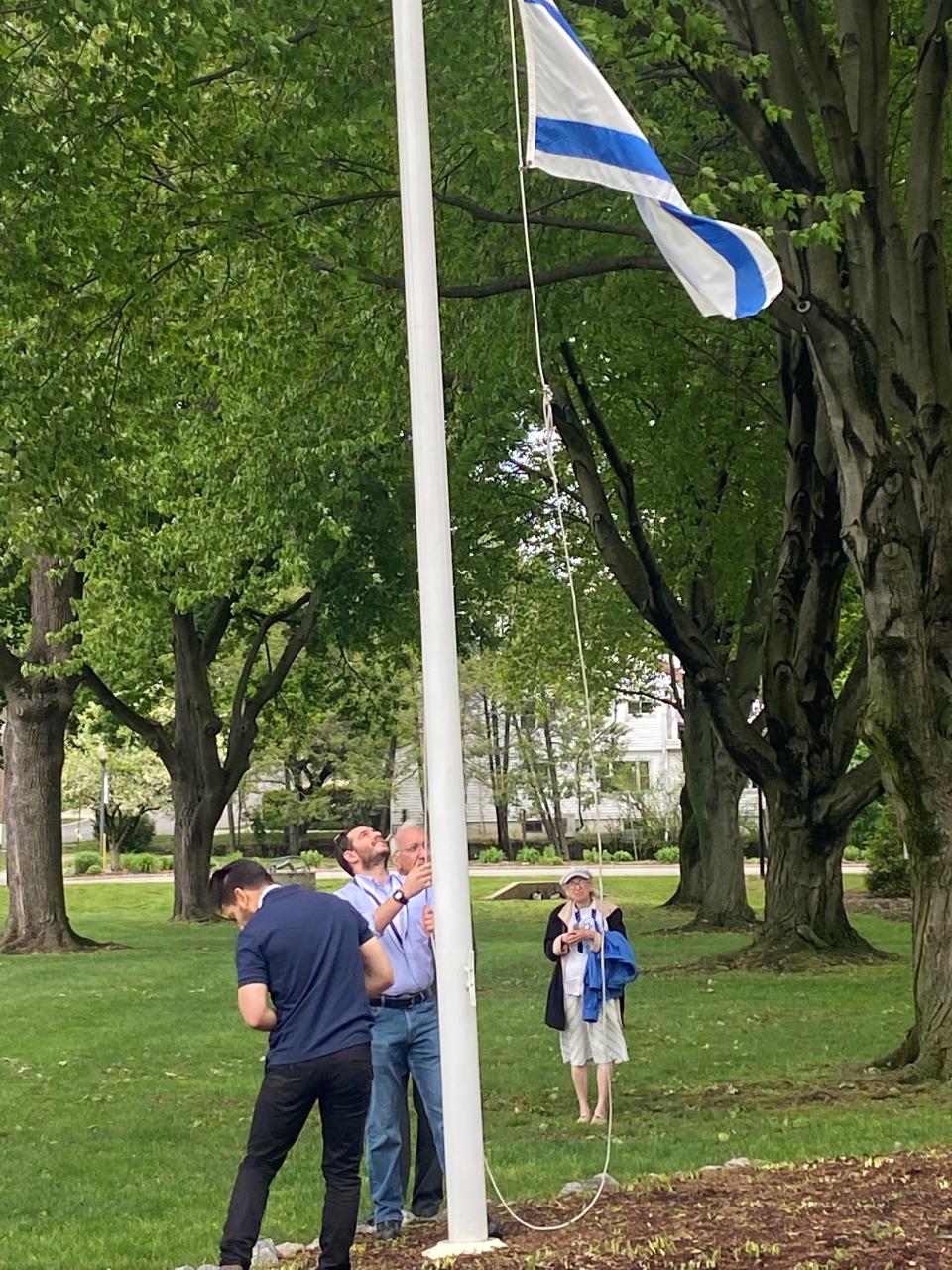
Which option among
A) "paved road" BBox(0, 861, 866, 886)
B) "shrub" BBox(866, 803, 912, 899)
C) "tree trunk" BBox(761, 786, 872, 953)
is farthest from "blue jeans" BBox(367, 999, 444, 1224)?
"paved road" BBox(0, 861, 866, 886)

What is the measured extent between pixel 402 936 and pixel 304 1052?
158 cm

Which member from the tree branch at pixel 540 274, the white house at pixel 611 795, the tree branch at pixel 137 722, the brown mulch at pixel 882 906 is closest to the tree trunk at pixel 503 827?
the white house at pixel 611 795

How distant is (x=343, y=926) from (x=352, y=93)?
26.5 ft

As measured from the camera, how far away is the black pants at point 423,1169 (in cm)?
783

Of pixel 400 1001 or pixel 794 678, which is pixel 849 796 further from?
pixel 400 1001

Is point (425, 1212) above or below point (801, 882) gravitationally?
below

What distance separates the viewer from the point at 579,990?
10.7 m

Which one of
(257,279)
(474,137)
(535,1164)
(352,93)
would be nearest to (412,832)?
(535,1164)

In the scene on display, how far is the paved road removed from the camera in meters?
48.8

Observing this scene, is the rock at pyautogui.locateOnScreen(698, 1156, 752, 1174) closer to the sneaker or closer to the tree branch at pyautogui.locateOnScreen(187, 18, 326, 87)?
the sneaker

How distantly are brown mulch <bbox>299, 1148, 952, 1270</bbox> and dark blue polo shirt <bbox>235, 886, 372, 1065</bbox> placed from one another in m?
1.00

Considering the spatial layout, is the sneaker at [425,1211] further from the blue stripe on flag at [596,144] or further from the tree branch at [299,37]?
the tree branch at [299,37]

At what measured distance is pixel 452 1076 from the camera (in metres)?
6.37

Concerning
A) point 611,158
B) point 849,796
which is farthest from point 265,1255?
point 849,796
